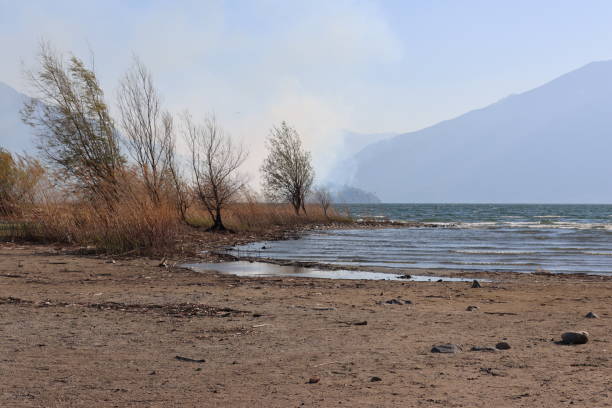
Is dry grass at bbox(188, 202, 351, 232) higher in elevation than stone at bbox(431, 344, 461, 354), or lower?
higher

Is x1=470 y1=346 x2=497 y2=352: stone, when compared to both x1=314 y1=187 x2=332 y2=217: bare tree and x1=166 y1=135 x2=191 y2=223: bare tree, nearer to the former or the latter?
x1=166 y1=135 x2=191 y2=223: bare tree

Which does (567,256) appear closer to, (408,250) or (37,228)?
(408,250)

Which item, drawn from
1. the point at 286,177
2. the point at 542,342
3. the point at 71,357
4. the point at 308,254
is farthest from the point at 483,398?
the point at 286,177

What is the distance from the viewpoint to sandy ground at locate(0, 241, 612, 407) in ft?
15.4

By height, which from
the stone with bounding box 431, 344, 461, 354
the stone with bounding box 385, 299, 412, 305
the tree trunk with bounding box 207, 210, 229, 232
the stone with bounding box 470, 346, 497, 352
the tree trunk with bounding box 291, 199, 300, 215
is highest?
the tree trunk with bounding box 291, 199, 300, 215

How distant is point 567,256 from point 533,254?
3.39ft

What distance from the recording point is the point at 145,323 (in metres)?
7.45

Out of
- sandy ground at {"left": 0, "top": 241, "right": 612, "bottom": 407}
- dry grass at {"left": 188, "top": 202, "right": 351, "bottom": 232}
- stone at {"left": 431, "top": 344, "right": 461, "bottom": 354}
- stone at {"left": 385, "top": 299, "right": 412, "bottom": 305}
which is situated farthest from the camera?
dry grass at {"left": 188, "top": 202, "right": 351, "bottom": 232}

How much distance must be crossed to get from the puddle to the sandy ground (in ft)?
6.95

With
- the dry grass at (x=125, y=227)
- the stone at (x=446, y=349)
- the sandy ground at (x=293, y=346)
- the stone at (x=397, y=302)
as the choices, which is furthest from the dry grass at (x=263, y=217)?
the stone at (x=446, y=349)

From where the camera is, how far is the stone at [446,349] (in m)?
5.95

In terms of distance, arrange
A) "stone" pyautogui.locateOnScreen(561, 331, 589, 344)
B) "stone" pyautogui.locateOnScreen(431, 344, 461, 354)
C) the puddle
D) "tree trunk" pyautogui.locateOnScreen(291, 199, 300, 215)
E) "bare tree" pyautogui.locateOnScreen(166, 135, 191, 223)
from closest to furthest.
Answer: "stone" pyautogui.locateOnScreen(431, 344, 461, 354) < "stone" pyautogui.locateOnScreen(561, 331, 589, 344) < the puddle < "bare tree" pyautogui.locateOnScreen(166, 135, 191, 223) < "tree trunk" pyautogui.locateOnScreen(291, 199, 300, 215)

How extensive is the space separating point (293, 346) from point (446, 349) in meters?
1.50

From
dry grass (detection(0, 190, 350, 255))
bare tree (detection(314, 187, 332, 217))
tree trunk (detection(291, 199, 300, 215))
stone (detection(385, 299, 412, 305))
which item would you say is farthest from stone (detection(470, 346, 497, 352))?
bare tree (detection(314, 187, 332, 217))
